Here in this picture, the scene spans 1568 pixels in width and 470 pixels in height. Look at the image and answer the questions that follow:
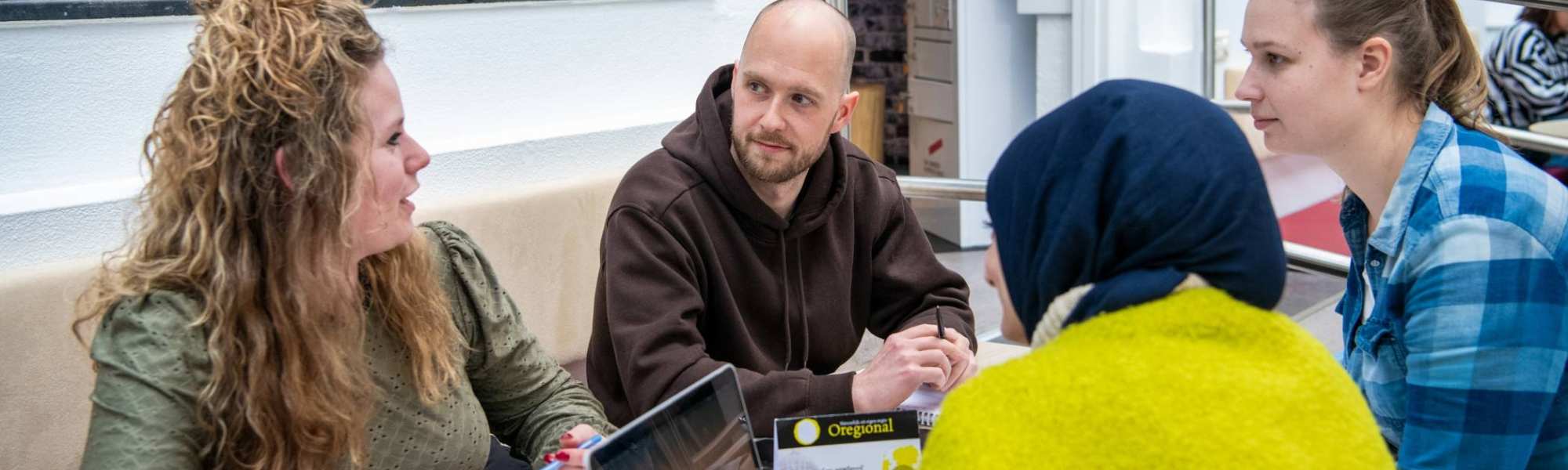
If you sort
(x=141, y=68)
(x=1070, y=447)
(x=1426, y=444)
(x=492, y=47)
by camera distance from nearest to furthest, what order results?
(x=1070, y=447)
(x=1426, y=444)
(x=141, y=68)
(x=492, y=47)

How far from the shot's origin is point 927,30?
591 centimetres

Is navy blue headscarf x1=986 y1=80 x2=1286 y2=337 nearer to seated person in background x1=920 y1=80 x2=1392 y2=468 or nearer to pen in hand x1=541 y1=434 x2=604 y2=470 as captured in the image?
seated person in background x1=920 y1=80 x2=1392 y2=468

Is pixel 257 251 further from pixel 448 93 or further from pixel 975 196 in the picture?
pixel 975 196

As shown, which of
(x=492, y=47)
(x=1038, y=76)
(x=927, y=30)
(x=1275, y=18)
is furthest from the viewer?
(x=927, y=30)

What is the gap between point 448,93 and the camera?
265 cm

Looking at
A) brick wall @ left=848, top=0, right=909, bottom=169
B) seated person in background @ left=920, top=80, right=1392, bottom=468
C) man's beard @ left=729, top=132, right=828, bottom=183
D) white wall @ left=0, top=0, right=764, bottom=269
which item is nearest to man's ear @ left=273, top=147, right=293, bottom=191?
white wall @ left=0, top=0, right=764, bottom=269

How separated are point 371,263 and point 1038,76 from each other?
12.1 ft

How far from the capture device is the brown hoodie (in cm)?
172

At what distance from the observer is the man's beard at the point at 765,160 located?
187 cm

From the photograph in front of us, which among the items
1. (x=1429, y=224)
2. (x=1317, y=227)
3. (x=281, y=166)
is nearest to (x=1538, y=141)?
(x=1429, y=224)

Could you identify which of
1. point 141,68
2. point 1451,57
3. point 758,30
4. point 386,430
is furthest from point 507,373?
point 1451,57

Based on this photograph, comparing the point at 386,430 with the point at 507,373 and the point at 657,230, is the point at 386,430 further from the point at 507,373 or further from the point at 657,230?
the point at 657,230

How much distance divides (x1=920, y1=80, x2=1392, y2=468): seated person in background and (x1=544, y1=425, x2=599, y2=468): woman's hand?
598 mm

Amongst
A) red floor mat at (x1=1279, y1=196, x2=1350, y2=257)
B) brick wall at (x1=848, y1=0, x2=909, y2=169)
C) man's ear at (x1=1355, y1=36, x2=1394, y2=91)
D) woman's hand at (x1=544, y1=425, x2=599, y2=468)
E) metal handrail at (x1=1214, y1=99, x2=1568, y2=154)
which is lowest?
red floor mat at (x1=1279, y1=196, x2=1350, y2=257)
